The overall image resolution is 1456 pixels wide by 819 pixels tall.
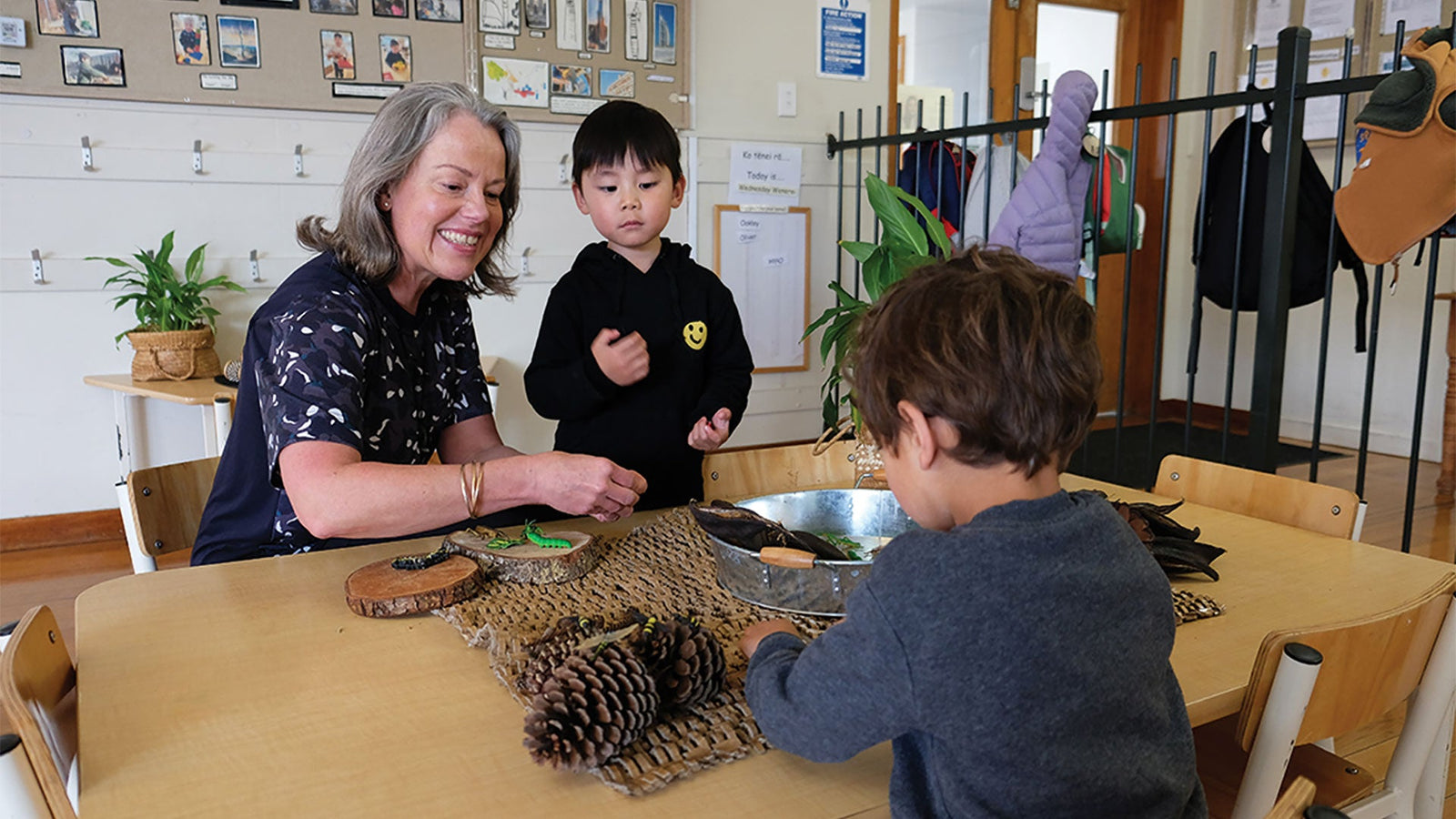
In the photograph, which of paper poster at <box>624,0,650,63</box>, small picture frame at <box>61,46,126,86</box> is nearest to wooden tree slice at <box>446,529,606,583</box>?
small picture frame at <box>61,46,126,86</box>

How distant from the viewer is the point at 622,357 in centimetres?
164

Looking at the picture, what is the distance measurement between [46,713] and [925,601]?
720mm

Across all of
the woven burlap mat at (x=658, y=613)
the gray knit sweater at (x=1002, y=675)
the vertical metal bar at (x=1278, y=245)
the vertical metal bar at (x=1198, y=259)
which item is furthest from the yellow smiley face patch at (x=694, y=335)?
the vertical metal bar at (x=1278, y=245)

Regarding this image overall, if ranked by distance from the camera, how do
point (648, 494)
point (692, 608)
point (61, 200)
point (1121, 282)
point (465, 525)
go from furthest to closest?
point (1121, 282), point (61, 200), point (648, 494), point (465, 525), point (692, 608)

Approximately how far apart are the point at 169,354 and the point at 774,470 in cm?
212

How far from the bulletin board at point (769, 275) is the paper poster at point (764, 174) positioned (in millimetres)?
51

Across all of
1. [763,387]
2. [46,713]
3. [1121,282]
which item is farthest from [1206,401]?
[46,713]

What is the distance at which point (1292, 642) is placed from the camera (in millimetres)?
882

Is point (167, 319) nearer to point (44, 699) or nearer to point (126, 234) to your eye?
point (126, 234)

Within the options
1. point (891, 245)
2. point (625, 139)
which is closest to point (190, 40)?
point (625, 139)

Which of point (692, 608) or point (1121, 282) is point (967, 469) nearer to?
point (692, 608)

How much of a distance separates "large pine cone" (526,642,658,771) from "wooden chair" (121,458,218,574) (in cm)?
94

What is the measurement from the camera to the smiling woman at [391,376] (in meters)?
1.19

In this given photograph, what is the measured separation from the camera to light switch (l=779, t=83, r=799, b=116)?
4105mm
